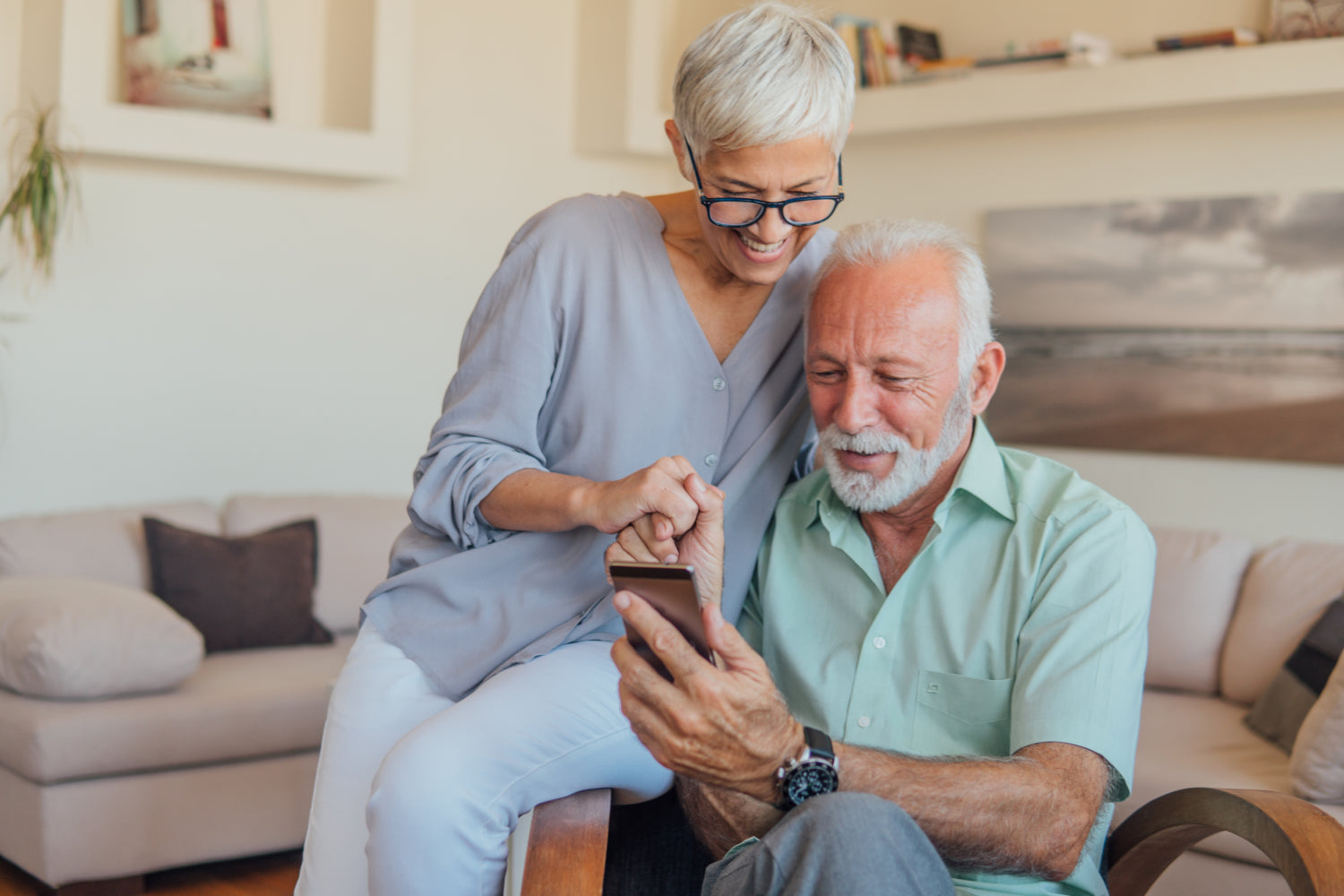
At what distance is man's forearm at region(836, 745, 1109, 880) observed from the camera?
1.32 m

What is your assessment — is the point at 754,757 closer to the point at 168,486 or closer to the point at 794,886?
the point at 794,886

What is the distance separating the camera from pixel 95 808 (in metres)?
3.11

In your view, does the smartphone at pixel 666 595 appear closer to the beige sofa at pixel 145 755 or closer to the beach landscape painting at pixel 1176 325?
the beige sofa at pixel 145 755

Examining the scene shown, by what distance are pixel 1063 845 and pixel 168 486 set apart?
3708 mm

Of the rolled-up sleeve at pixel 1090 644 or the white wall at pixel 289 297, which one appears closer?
the rolled-up sleeve at pixel 1090 644

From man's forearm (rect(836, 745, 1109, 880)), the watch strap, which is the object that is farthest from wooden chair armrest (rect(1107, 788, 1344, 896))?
the watch strap

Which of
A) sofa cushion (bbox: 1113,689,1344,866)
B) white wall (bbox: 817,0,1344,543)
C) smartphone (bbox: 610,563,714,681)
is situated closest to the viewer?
smartphone (bbox: 610,563,714,681)

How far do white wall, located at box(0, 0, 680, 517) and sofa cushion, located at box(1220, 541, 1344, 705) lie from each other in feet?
9.35

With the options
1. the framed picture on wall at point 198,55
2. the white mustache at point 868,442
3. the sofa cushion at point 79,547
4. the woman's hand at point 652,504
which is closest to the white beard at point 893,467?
the white mustache at point 868,442

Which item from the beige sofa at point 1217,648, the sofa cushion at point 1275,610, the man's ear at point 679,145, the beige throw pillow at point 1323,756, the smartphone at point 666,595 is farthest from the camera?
the sofa cushion at point 1275,610

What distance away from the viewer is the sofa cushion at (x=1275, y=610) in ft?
11.5

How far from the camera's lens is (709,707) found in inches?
47.7

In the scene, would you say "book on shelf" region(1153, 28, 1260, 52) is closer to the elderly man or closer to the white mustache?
the elderly man

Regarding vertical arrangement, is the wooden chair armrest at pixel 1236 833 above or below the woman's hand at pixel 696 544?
below
